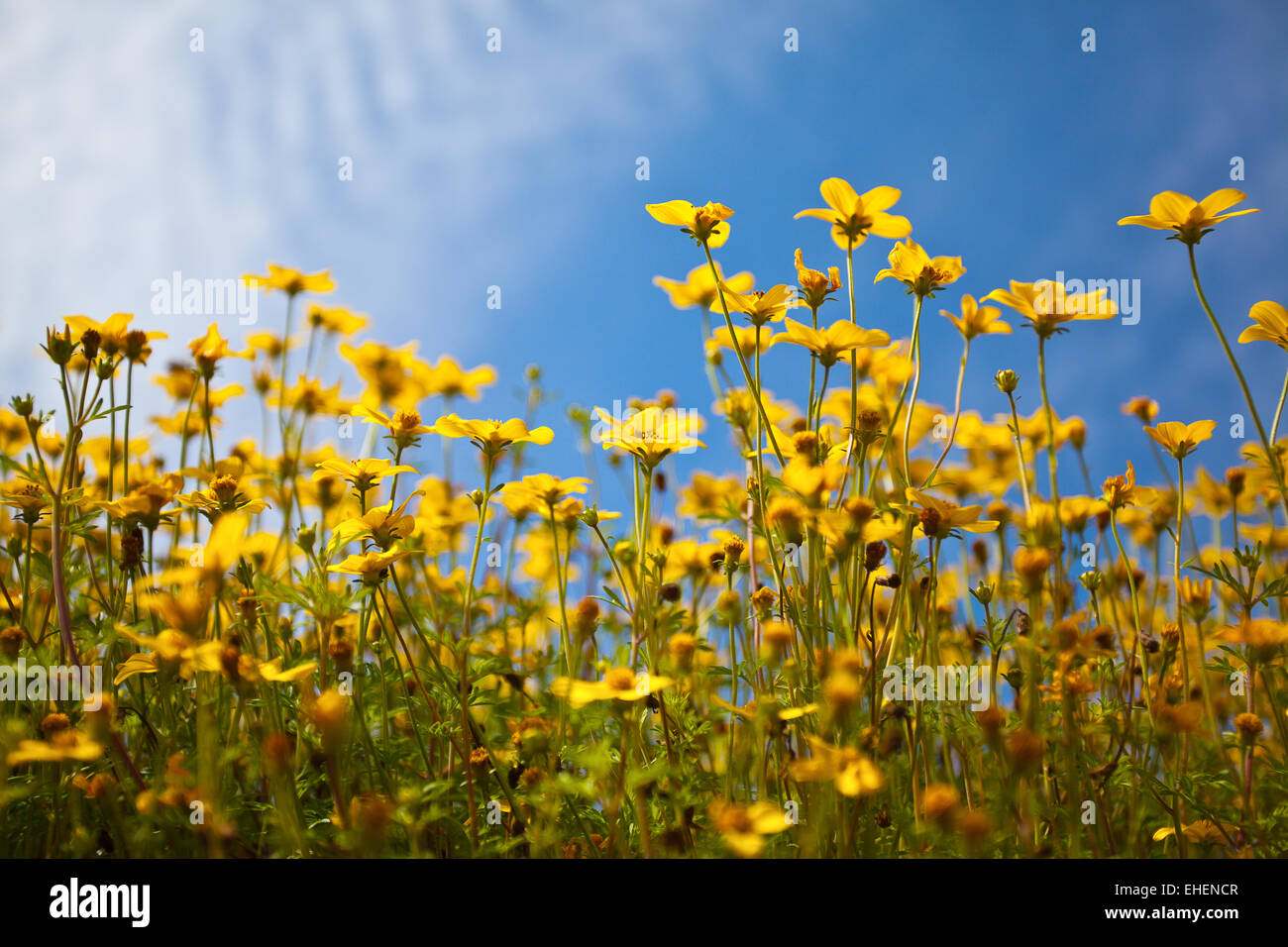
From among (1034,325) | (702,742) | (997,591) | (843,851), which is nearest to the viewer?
(843,851)

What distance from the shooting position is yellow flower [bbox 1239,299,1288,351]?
138 centimetres

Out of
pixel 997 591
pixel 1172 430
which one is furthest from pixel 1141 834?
pixel 1172 430

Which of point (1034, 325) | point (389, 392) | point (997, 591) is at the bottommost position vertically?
point (997, 591)

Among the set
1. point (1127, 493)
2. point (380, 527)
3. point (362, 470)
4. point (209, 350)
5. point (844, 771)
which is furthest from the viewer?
point (209, 350)

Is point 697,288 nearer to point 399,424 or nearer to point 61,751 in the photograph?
point 399,424

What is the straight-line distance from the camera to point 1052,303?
1.36 metres

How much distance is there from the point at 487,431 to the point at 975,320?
1.01 metres

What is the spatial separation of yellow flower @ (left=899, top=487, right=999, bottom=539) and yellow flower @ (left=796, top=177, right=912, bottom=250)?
19.3 inches

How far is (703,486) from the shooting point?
2.25 metres

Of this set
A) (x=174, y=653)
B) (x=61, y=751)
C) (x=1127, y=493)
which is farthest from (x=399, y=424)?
(x=1127, y=493)

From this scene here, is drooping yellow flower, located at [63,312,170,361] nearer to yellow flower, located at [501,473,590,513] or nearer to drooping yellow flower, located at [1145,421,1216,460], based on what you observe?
yellow flower, located at [501,473,590,513]

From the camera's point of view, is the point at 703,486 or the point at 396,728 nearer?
the point at 396,728
